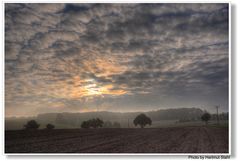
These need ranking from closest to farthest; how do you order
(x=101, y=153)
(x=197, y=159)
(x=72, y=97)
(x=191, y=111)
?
(x=197, y=159) → (x=101, y=153) → (x=72, y=97) → (x=191, y=111)

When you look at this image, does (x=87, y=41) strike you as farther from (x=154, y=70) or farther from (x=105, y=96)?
(x=154, y=70)

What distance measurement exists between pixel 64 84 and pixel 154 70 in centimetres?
304

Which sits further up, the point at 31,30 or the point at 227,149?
the point at 31,30

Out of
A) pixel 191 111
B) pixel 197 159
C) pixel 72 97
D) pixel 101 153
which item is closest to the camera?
pixel 197 159

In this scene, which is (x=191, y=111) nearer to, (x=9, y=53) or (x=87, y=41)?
(x=87, y=41)

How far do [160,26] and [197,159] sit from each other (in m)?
4.18

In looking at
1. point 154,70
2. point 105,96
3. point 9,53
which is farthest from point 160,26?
point 9,53

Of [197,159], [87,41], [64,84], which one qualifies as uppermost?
[87,41]

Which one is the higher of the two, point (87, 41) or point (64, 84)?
point (87, 41)

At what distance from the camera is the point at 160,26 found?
655cm

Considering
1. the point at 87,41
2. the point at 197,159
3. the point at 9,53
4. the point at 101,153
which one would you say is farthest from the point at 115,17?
the point at 197,159

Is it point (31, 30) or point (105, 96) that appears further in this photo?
point (105, 96)

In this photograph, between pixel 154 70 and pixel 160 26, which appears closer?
pixel 160 26

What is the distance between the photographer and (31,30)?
255 inches
